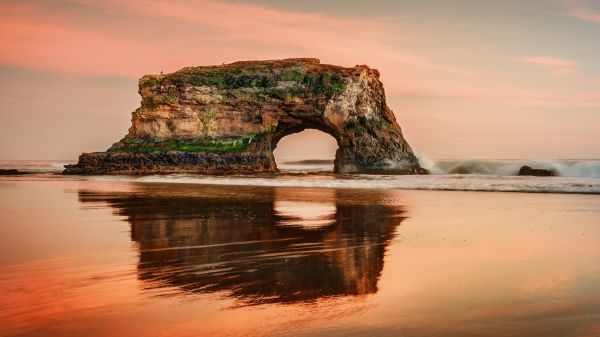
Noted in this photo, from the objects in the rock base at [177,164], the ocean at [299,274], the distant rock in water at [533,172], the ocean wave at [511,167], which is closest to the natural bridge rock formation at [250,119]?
the rock base at [177,164]

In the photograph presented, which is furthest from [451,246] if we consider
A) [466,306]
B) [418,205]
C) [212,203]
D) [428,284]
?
[212,203]

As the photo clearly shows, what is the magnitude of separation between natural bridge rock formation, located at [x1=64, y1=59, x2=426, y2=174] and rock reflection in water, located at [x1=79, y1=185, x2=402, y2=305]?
29389 millimetres

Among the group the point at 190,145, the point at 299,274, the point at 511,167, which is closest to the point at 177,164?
the point at 190,145

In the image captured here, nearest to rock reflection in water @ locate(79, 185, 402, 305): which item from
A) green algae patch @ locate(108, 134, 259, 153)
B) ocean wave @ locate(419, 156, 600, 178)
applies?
ocean wave @ locate(419, 156, 600, 178)

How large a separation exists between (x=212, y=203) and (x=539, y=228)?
8520 millimetres

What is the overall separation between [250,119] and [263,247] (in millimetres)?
38293

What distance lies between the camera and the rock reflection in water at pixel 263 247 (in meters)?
5.28

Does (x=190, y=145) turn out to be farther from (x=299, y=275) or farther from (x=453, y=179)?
(x=299, y=275)

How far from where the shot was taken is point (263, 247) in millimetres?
7621

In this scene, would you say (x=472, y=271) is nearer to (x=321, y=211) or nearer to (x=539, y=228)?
(x=539, y=228)

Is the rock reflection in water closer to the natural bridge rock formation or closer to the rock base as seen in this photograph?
the rock base

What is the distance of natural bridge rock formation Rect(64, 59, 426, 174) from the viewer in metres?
43.3

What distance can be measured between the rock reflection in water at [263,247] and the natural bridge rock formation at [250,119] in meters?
29.4

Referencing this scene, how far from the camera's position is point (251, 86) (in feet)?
149
